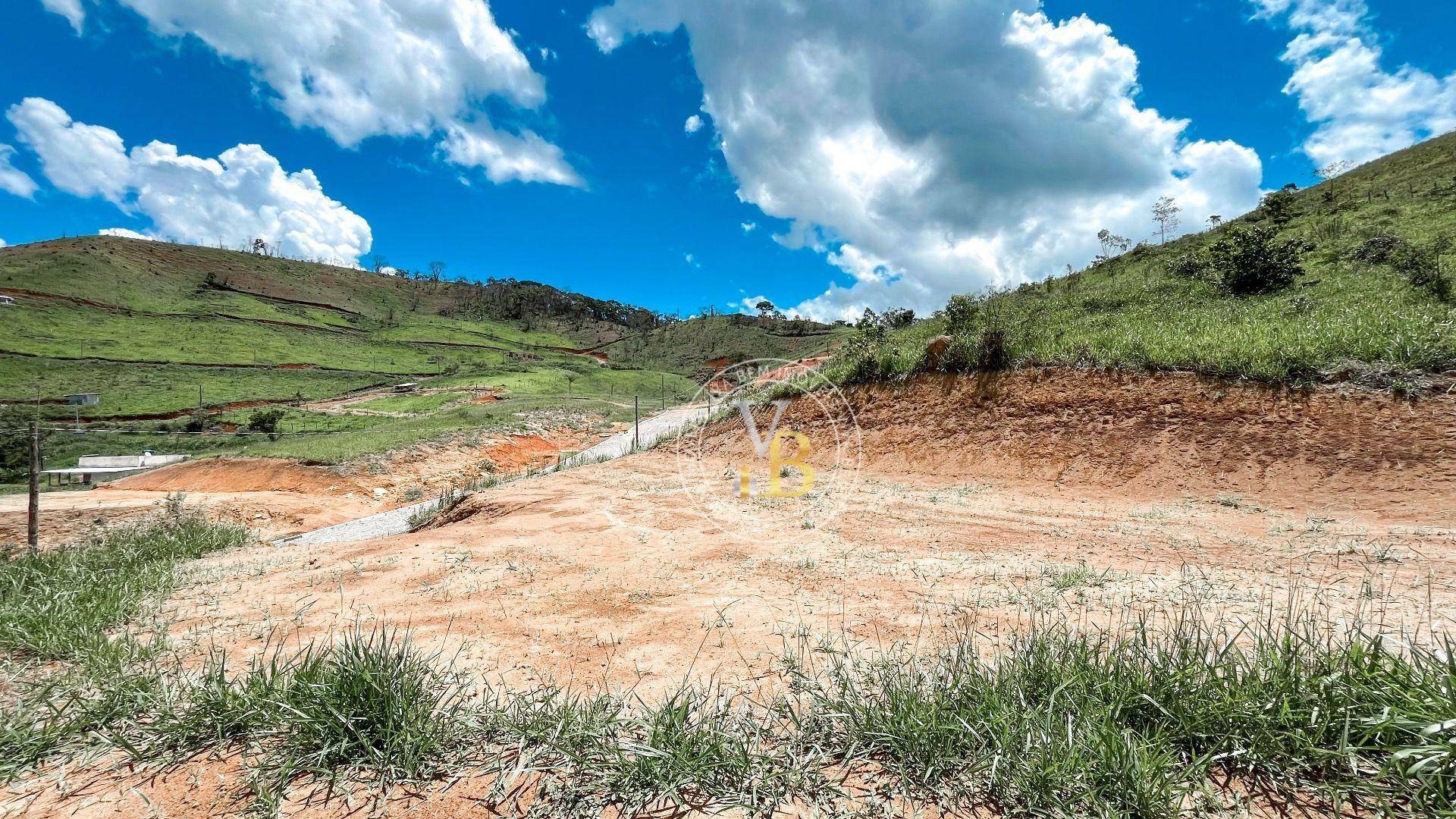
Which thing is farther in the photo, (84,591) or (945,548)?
(945,548)

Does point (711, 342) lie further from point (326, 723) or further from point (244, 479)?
point (326, 723)

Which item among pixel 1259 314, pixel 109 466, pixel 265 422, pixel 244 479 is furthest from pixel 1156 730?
pixel 265 422

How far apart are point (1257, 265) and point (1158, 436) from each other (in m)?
10.4

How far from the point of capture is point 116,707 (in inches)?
108

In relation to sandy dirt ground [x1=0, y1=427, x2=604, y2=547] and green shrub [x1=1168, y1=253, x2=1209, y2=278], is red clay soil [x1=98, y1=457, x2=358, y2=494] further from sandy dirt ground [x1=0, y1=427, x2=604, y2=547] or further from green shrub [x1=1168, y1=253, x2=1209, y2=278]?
green shrub [x1=1168, y1=253, x2=1209, y2=278]

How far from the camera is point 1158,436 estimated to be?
9586 mm

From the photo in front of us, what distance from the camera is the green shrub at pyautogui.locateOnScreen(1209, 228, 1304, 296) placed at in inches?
582

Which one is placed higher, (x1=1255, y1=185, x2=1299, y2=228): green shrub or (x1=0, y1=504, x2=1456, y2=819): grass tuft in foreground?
(x1=1255, y1=185, x2=1299, y2=228): green shrub

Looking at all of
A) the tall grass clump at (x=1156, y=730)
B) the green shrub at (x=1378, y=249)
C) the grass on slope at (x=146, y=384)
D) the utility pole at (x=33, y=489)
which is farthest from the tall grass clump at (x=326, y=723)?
the grass on slope at (x=146, y=384)

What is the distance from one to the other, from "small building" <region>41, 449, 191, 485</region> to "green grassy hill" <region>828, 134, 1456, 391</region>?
27500 millimetres


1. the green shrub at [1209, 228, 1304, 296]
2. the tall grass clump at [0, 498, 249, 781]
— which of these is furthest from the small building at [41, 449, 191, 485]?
the green shrub at [1209, 228, 1304, 296]

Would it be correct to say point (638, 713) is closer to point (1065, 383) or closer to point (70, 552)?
point (70, 552)

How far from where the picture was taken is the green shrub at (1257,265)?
14789mm

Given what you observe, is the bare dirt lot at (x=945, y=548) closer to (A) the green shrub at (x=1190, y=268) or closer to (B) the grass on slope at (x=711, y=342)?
(A) the green shrub at (x=1190, y=268)
